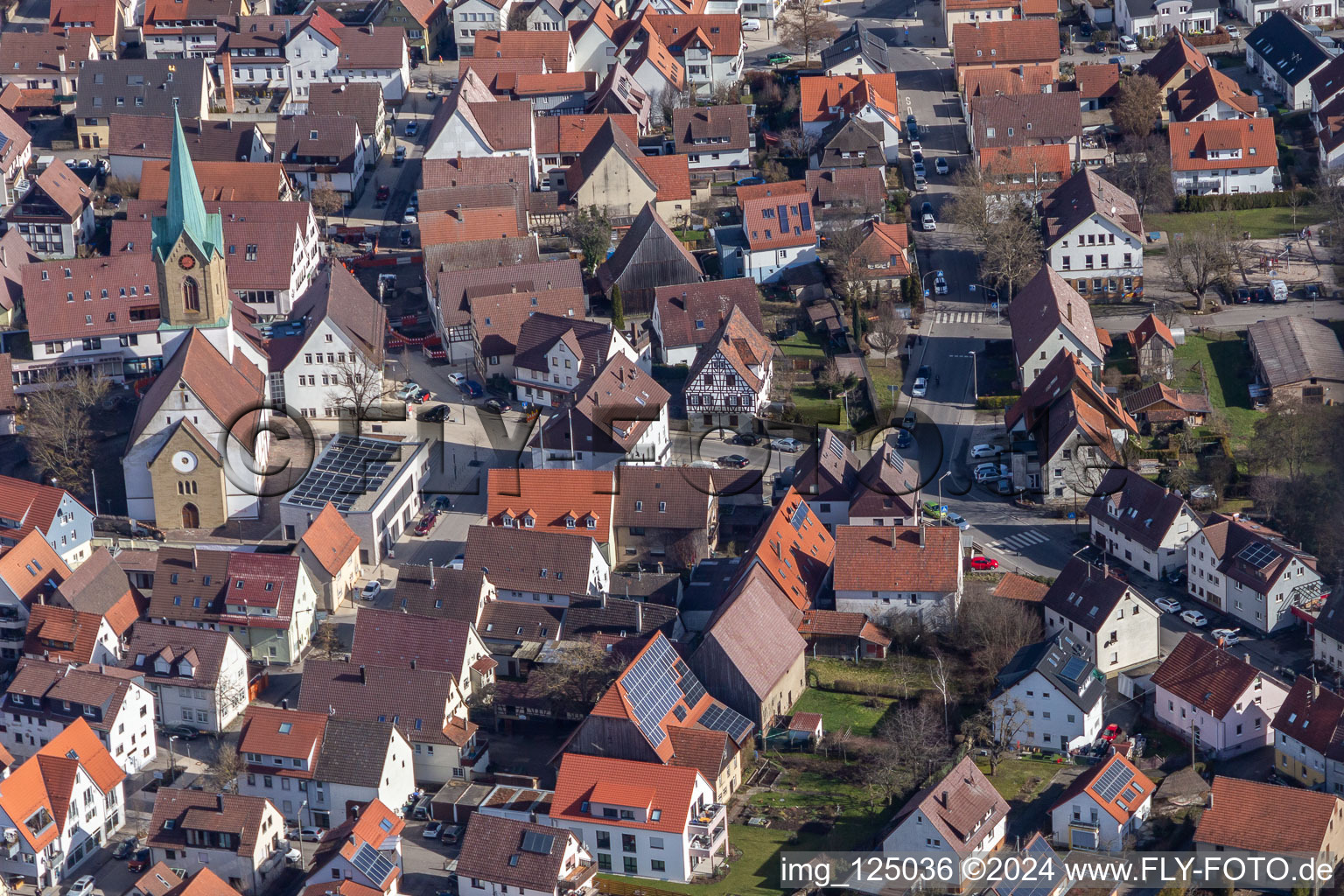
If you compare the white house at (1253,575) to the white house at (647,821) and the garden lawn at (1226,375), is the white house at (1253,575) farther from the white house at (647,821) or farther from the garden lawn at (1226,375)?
the white house at (647,821)

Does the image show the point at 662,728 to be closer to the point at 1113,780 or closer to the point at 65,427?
the point at 1113,780

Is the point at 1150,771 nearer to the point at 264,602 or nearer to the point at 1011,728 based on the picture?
the point at 1011,728

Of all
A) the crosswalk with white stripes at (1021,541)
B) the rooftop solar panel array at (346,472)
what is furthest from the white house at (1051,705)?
the rooftop solar panel array at (346,472)

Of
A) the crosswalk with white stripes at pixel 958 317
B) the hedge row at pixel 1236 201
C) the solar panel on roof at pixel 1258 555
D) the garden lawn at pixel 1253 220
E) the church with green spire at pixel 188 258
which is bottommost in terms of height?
the crosswalk with white stripes at pixel 958 317

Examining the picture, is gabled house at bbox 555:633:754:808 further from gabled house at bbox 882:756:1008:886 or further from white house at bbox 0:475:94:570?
white house at bbox 0:475:94:570

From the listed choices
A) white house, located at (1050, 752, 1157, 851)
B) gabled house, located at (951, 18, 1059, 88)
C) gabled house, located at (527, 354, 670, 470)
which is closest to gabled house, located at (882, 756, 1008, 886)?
white house, located at (1050, 752, 1157, 851)
